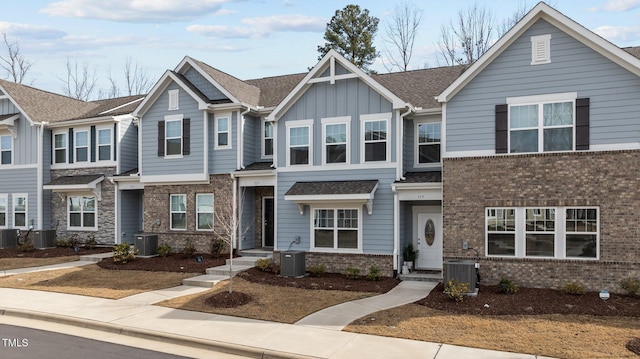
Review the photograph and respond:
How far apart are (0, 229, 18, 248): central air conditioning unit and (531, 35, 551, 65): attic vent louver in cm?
2445

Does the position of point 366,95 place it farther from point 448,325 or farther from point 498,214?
point 448,325

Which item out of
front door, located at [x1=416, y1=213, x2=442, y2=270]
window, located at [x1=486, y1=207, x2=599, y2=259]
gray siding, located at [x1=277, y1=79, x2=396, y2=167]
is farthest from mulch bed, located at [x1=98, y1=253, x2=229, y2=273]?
window, located at [x1=486, y1=207, x2=599, y2=259]

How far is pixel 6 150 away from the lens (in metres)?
25.0

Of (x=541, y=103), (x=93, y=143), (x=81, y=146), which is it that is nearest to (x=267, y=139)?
(x=93, y=143)

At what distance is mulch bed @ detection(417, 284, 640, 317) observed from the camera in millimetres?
11242

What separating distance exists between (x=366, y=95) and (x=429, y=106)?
7.82 feet

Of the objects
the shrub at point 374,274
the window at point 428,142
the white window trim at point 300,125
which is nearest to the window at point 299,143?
the white window trim at point 300,125

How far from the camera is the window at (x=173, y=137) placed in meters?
20.4

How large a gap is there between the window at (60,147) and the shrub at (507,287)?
834 inches

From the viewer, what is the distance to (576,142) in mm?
13336

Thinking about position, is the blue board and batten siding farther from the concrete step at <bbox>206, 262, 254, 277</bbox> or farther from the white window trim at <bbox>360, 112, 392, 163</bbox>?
the concrete step at <bbox>206, 262, 254, 277</bbox>

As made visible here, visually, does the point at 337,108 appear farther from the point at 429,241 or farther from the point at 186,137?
the point at 186,137

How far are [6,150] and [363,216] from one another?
780 inches

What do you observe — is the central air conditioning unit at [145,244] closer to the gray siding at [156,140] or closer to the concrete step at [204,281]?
the gray siding at [156,140]
